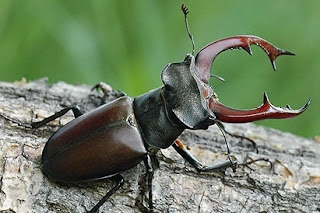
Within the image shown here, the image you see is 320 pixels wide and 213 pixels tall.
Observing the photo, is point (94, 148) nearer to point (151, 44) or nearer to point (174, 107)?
point (174, 107)

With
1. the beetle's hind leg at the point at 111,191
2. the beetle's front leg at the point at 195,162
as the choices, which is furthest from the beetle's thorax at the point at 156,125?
the beetle's hind leg at the point at 111,191

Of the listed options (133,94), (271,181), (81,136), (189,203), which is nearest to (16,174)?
(81,136)

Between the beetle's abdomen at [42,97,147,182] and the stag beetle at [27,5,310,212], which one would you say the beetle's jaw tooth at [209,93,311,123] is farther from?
the beetle's abdomen at [42,97,147,182]

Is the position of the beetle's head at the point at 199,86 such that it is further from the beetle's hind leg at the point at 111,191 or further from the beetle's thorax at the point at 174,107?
the beetle's hind leg at the point at 111,191

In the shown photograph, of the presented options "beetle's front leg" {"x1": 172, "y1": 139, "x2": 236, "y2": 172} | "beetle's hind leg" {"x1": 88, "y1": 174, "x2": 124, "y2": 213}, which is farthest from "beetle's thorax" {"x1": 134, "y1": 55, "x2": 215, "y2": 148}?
"beetle's hind leg" {"x1": 88, "y1": 174, "x2": 124, "y2": 213}

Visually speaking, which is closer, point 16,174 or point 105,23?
point 16,174

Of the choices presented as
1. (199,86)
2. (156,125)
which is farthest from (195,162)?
(199,86)

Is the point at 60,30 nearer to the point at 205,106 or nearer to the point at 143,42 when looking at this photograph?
the point at 143,42
